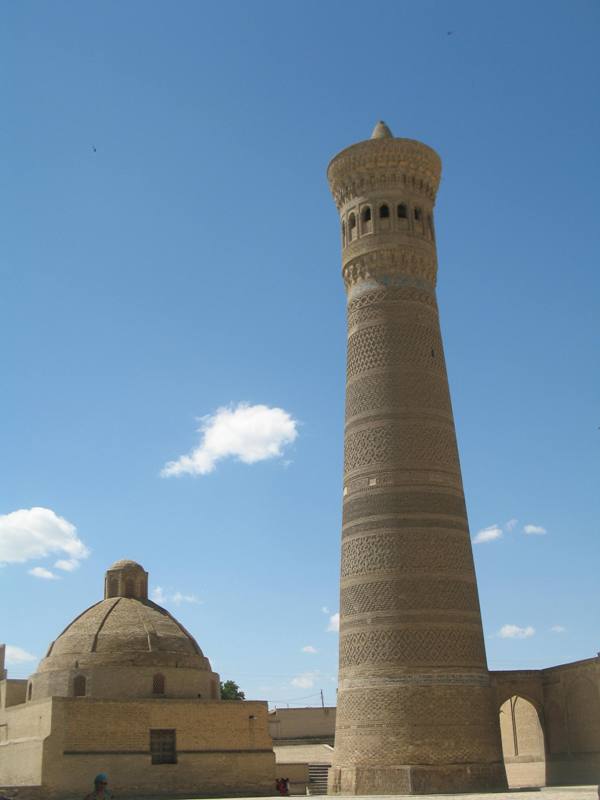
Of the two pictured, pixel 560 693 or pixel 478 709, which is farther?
pixel 560 693

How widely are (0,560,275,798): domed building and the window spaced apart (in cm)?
3

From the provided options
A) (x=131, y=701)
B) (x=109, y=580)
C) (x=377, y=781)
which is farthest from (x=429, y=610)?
(x=109, y=580)

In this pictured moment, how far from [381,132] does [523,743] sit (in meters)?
16.3

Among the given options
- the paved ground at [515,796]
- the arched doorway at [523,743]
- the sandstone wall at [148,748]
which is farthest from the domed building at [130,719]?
the arched doorway at [523,743]

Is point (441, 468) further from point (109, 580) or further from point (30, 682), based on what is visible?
point (30, 682)

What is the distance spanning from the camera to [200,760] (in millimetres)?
25547

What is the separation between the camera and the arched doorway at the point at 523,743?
2478cm

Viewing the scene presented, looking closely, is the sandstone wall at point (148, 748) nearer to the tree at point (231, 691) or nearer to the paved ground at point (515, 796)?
the paved ground at point (515, 796)

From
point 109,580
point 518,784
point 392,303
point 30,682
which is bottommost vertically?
point 518,784

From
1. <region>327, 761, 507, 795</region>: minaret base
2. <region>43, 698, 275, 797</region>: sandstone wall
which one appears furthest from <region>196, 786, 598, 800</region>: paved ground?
<region>43, 698, 275, 797</region>: sandstone wall

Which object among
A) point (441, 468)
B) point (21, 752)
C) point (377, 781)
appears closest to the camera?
point (377, 781)

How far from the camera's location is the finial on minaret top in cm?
2557

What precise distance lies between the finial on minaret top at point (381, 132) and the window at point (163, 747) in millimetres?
16195

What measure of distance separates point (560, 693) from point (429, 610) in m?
4.85
